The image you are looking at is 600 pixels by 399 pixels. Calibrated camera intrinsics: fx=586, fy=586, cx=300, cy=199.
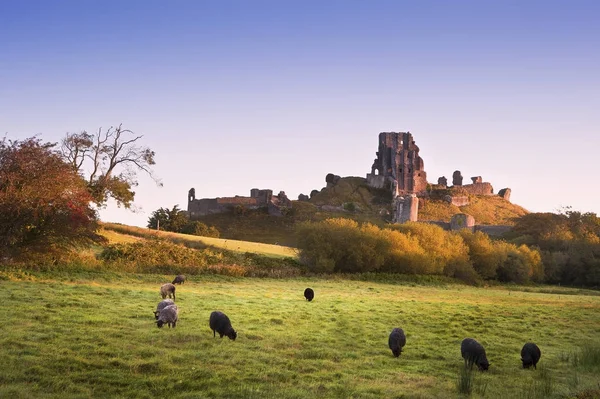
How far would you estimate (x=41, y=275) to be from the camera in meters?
26.7

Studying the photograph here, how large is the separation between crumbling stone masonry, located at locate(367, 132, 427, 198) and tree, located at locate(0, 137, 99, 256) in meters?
91.0

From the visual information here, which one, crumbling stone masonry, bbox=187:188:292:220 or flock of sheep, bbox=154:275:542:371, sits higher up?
crumbling stone masonry, bbox=187:188:292:220

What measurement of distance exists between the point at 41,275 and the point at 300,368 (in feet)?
59.8

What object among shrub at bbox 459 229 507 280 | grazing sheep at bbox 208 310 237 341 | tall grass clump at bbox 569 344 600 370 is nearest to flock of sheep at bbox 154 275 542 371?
grazing sheep at bbox 208 310 237 341

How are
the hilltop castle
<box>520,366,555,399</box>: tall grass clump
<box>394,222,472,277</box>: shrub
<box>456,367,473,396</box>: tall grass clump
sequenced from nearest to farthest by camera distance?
<box>520,366,555,399</box>: tall grass clump
<box>456,367,473,396</box>: tall grass clump
<box>394,222,472,277</box>: shrub
the hilltop castle

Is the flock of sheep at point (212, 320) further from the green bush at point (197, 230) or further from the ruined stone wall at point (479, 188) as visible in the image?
the ruined stone wall at point (479, 188)

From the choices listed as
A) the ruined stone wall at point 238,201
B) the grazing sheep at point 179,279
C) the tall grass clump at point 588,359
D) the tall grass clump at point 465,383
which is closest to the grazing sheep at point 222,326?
the tall grass clump at point 465,383

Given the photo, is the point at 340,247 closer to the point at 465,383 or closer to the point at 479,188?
the point at 465,383

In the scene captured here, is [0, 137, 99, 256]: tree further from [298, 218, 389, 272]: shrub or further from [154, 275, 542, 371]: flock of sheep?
[298, 218, 389, 272]: shrub

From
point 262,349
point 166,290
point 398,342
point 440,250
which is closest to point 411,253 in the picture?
point 440,250

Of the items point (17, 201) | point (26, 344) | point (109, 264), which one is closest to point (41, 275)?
point (17, 201)

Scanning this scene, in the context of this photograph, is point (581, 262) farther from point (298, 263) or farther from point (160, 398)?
point (160, 398)

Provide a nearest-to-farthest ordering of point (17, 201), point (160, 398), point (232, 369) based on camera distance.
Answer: point (160, 398) → point (232, 369) → point (17, 201)

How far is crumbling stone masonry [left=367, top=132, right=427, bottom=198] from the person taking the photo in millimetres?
119312
